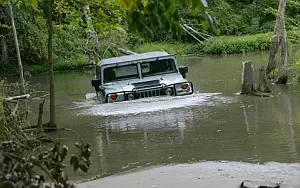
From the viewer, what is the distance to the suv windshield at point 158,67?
1468cm

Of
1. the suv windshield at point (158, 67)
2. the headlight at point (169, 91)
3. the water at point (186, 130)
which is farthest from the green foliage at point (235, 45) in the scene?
the headlight at point (169, 91)

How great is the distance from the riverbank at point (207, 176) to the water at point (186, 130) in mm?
375

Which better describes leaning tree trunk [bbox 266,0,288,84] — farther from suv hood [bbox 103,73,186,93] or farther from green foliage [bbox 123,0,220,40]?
green foliage [bbox 123,0,220,40]

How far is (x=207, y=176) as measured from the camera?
6.59 metres

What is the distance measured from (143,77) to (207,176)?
815 centimetres

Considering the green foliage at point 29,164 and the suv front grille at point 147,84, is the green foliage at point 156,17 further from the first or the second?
the suv front grille at point 147,84

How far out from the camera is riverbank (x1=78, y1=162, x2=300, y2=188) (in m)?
6.27

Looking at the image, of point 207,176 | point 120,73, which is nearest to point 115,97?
point 120,73

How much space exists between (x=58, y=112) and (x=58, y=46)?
1730 cm

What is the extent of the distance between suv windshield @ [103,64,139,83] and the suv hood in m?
0.19

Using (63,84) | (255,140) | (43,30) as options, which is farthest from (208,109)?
(43,30)

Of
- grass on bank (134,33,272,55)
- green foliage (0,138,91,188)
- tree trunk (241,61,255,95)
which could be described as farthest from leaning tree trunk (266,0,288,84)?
grass on bank (134,33,272,55)

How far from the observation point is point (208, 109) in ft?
40.8

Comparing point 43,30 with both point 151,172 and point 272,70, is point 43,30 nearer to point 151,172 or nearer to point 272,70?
point 272,70
